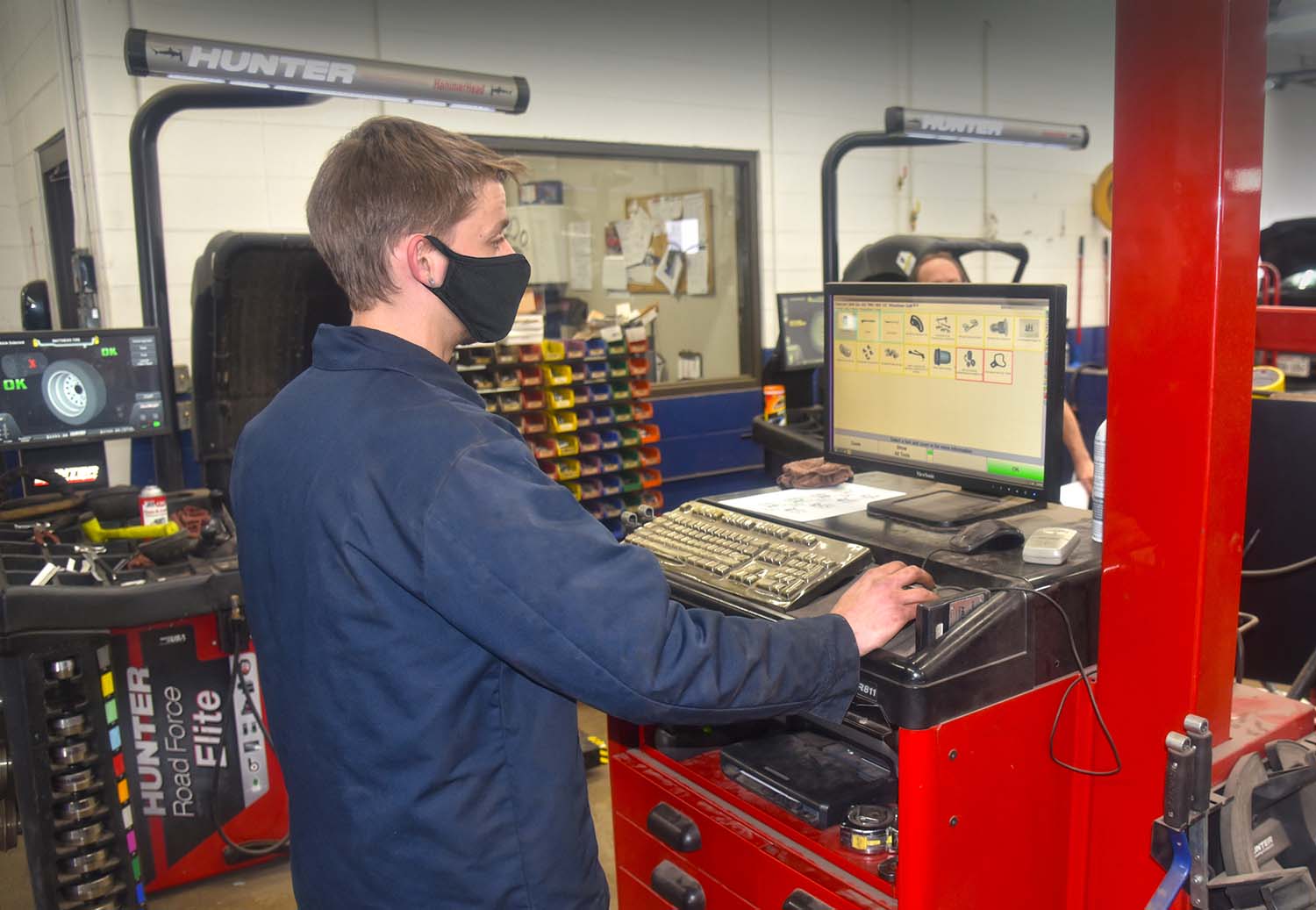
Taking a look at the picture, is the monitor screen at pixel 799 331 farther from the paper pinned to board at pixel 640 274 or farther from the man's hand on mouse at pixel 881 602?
the man's hand on mouse at pixel 881 602

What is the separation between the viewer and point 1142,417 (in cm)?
120

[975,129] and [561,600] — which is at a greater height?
[975,129]

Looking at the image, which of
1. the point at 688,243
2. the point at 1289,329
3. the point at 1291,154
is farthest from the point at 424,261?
the point at 1291,154

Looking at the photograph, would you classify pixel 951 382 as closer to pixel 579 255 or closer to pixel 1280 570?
pixel 1280 570

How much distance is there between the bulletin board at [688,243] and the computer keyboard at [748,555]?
13.8ft

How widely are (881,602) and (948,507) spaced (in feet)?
1.52

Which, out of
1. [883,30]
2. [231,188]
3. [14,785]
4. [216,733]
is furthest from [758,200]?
[14,785]

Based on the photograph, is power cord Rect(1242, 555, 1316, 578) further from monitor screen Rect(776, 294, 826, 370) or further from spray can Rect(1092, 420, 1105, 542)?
monitor screen Rect(776, 294, 826, 370)

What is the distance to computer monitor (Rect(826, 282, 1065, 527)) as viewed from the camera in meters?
1.44

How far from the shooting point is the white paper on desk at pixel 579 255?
5.46 meters

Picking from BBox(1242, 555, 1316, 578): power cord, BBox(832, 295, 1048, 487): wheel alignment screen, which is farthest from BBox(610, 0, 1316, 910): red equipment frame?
BBox(1242, 555, 1316, 578): power cord

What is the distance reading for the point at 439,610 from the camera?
1.03 m

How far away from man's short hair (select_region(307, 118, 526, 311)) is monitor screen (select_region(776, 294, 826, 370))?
3238 mm

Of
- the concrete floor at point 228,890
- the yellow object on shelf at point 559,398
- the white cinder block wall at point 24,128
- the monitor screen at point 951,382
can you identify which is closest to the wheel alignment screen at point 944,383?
the monitor screen at point 951,382
